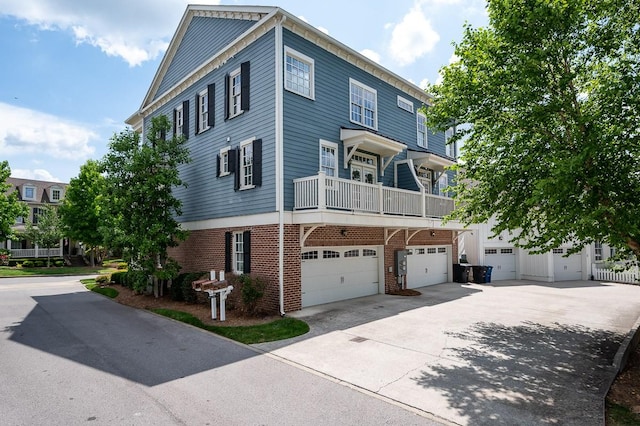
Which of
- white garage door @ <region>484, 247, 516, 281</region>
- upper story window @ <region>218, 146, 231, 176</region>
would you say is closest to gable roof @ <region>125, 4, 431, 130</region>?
upper story window @ <region>218, 146, 231, 176</region>

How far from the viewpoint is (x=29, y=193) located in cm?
4222

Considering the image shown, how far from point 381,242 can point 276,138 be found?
22.5ft

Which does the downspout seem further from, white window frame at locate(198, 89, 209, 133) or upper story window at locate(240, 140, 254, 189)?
white window frame at locate(198, 89, 209, 133)

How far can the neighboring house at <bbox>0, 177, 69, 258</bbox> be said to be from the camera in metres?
39.7

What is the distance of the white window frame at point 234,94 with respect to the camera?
1430 centimetres

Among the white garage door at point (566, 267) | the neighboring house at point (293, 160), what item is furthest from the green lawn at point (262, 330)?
the white garage door at point (566, 267)

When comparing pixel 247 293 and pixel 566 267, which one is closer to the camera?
pixel 247 293

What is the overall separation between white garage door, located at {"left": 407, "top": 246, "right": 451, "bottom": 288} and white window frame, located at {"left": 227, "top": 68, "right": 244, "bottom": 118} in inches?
412

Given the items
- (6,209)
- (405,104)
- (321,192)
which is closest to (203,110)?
(321,192)

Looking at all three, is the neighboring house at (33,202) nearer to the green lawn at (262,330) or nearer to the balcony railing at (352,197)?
the green lawn at (262,330)

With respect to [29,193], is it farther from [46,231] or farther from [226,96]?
[226,96]

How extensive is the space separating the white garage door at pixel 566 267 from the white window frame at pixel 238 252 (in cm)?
1869

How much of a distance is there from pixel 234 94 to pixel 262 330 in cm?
955

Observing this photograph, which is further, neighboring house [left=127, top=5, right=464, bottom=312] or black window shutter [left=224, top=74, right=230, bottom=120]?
black window shutter [left=224, top=74, right=230, bottom=120]
